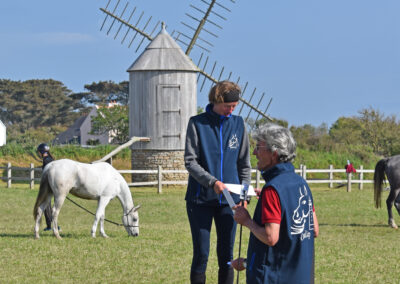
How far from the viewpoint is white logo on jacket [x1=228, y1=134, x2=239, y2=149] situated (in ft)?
20.1

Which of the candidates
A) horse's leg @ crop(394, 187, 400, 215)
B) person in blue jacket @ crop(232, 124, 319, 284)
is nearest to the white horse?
horse's leg @ crop(394, 187, 400, 215)

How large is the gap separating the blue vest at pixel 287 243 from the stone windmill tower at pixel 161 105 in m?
26.8

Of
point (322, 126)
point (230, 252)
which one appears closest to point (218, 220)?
point (230, 252)

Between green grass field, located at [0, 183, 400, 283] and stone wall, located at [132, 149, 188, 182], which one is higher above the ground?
stone wall, located at [132, 149, 188, 182]

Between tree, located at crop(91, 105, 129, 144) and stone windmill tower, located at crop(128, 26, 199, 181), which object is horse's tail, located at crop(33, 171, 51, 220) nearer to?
stone windmill tower, located at crop(128, 26, 199, 181)

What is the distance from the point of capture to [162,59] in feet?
103

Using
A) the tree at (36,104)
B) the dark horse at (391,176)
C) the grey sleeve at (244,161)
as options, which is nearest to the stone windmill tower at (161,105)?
the dark horse at (391,176)

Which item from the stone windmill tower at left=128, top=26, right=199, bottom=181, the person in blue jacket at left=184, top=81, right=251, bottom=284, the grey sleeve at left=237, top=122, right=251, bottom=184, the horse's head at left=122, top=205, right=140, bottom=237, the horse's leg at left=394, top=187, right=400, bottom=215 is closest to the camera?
the person in blue jacket at left=184, top=81, right=251, bottom=284

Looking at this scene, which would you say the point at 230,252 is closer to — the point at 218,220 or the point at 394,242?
the point at 218,220

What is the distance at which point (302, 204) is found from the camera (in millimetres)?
4145

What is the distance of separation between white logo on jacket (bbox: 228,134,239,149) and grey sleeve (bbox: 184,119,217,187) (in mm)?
282

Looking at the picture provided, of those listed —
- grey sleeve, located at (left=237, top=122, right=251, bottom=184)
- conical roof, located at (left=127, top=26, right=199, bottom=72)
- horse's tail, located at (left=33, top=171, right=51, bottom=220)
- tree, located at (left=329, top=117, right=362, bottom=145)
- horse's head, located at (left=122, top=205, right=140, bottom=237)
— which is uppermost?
conical roof, located at (left=127, top=26, right=199, bottom=72)

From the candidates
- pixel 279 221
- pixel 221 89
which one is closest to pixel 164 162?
pixel 221 89

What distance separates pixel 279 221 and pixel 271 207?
0.30 feet
